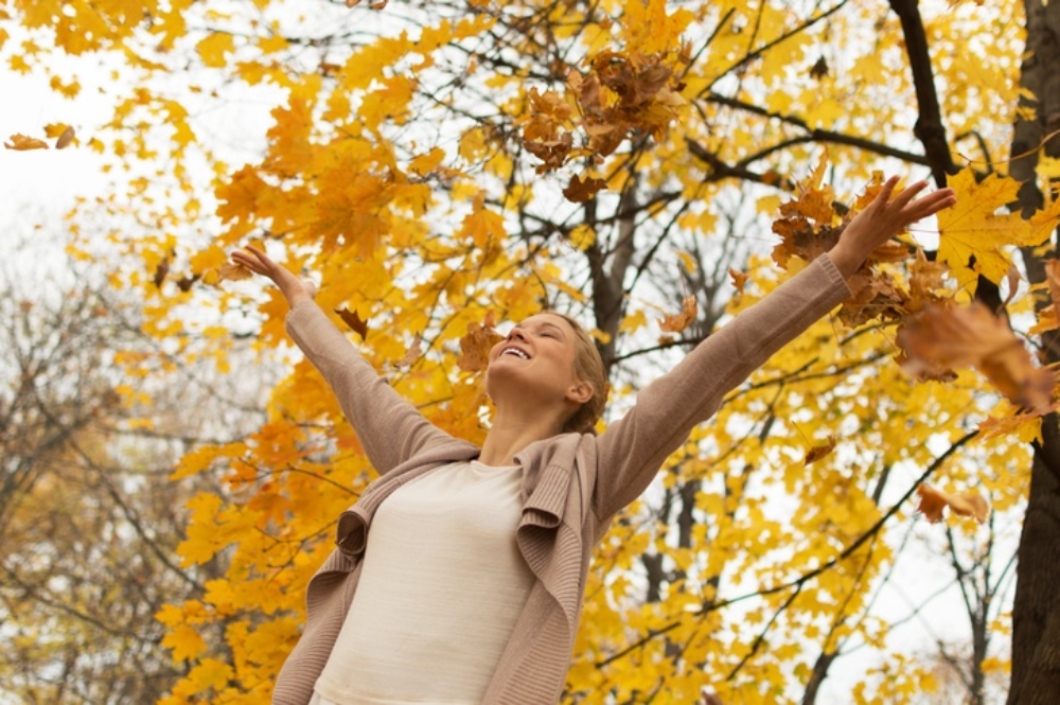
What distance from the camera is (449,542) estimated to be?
1640 millimetres

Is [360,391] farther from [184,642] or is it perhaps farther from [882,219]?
[184,642]

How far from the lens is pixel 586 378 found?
6.76ft

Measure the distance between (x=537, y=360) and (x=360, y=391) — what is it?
42cm

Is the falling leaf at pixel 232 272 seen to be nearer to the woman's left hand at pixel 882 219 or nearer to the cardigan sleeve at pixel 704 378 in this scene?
the cardigan sleeve at pixel 704 378

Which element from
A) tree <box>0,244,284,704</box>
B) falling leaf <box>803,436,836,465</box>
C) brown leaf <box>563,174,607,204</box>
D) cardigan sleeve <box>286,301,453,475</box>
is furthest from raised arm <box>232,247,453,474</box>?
tree <box>0,244,284,704</box>

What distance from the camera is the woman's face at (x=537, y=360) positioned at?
1.95 m

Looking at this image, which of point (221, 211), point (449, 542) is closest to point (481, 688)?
point (449, 542)

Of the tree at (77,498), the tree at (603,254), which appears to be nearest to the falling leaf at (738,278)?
the tree at (603,254)

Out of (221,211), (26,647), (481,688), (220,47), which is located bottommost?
(481,688)

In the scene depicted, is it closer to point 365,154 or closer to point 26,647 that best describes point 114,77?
point 365,154

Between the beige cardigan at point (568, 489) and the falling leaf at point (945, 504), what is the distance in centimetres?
37

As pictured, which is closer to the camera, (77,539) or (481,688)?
(481,688)

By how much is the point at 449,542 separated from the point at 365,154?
58.9 inches

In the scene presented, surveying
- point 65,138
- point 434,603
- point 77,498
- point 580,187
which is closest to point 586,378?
point 580,187
